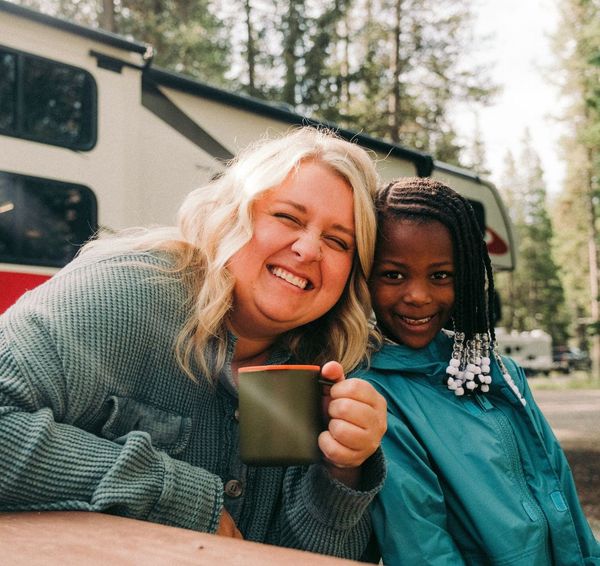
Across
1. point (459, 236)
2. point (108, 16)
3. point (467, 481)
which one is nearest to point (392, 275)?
point (459, 236)

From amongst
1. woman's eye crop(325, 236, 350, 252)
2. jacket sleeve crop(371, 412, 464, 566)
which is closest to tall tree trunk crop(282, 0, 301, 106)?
woman's eye crop(325, 236, 350, 252)

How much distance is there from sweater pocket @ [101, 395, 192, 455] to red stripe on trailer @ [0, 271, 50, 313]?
10.0ft

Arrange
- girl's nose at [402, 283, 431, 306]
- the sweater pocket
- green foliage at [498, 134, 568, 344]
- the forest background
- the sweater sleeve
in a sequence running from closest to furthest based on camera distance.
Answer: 1. the sweater sleeve
2. the sweater pocket
3. girl's nose at [402, 283, 431, 306]
4. the forest background
5. green foliage at [498, 134, 568, 344]

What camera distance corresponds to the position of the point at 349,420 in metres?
1.38

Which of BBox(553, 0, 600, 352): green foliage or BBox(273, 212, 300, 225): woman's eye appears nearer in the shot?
BBox(273, 212, 300, 225): woman's eye

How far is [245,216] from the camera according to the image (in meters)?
1.82

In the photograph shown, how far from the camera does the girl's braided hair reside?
2145 millimetres

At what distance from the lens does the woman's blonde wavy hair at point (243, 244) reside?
170cm

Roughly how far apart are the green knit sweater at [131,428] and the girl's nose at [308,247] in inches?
12.1

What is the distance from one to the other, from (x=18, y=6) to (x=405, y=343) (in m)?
3.61

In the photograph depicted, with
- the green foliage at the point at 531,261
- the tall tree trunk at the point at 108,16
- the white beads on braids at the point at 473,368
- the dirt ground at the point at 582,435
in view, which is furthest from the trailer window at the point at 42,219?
the green foliage at the point at 531,261

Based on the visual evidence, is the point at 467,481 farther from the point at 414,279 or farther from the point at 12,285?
the point at 12,285

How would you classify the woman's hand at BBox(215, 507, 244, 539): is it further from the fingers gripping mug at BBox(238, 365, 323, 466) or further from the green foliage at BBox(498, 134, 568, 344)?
the green foliage at BBox(498, 134, 568, 344)

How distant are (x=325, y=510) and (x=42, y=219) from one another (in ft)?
11.7
